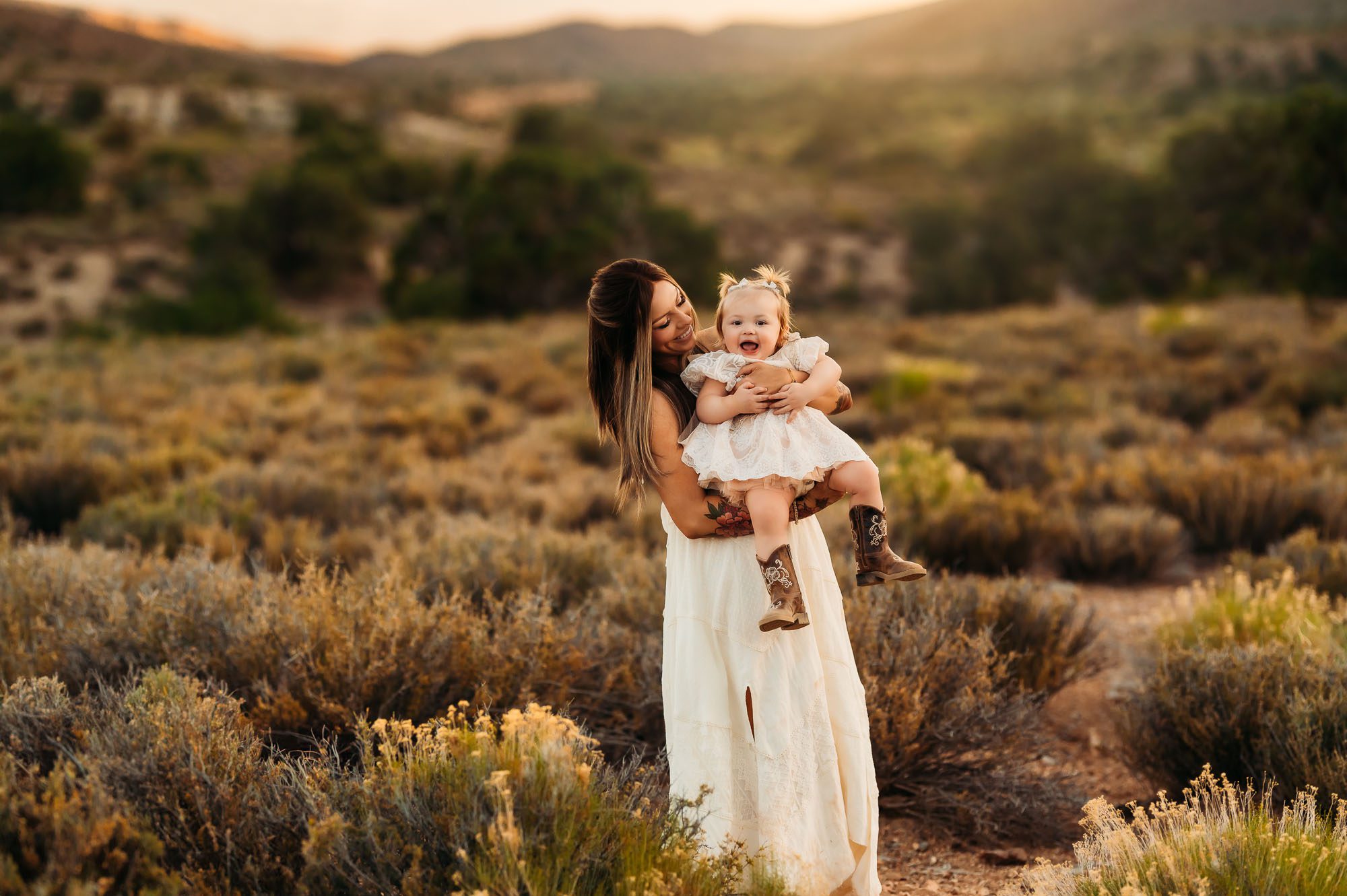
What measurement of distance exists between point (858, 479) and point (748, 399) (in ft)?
1.33

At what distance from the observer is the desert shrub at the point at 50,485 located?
7.30m

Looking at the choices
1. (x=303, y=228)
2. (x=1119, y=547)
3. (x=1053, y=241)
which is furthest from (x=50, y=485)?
(x=1053, y=241)

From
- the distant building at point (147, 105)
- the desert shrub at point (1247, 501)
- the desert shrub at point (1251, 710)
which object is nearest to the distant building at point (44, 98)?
the distant building at point (147, 105)

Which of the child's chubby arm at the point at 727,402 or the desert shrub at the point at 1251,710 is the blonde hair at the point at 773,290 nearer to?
the child's chubby arm at the point at 727,402

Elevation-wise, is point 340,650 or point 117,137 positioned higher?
point 117,137

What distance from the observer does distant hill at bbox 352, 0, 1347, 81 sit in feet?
297

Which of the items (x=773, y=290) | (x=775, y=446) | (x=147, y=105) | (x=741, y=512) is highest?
(x=147, y=105)

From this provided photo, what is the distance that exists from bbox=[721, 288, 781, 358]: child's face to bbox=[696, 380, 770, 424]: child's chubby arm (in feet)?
0.48

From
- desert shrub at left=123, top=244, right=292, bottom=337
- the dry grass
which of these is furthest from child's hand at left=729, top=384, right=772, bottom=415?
desert shrub at left=123, top=244, right=292, bottom=337

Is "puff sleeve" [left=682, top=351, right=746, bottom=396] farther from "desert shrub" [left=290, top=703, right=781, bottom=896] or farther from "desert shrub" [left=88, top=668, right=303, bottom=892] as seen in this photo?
"desert shrub" [left=88, top=668, right=303, bottom=892]

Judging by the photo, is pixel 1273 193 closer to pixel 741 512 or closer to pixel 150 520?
pixel 150 520

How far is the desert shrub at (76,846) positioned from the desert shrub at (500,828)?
1.13ft

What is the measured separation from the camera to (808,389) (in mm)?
2654

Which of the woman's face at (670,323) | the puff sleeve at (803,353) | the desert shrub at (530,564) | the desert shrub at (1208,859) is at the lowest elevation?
the desert shrub at (530,564)
